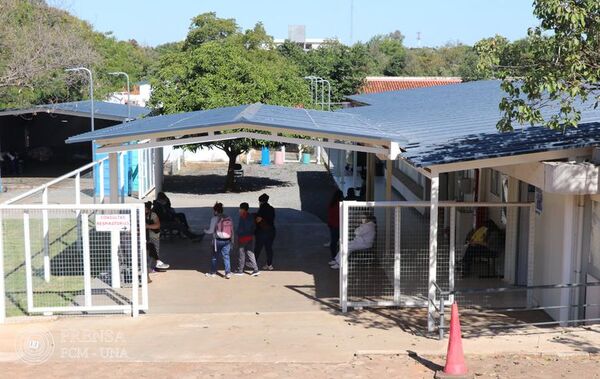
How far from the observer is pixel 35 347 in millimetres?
9547

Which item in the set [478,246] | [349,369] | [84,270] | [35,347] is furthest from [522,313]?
[35,347]

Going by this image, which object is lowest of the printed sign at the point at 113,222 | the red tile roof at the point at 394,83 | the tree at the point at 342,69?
the printed sign at the point at 113,222

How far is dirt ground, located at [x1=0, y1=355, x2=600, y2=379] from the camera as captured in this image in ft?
28.0

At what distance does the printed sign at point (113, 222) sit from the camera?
36.9 ft

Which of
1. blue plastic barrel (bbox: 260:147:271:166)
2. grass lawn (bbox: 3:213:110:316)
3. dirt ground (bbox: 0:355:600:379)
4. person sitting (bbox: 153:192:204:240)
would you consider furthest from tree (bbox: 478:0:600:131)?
blue plastic barrel (bbox: 260:147:271:166)

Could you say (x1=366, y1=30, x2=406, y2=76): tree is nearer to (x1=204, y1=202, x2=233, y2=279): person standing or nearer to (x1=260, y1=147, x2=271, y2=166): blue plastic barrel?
(x1=260, y1=147, x2=271, y2=166): blue plastic barrel

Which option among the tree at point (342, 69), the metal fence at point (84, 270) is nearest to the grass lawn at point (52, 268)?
the metal fence at point (84, 270)

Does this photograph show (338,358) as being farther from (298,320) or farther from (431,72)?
(431,72)

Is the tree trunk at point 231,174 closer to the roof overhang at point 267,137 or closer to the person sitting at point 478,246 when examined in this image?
the roof overhang at point 267,137

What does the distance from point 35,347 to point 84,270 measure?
1.80 m

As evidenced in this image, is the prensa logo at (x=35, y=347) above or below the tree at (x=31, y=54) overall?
below

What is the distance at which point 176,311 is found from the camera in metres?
11.6

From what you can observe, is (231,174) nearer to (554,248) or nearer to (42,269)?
(42,269)

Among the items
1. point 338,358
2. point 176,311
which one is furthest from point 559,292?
point 176,311
